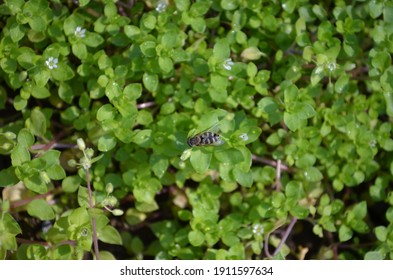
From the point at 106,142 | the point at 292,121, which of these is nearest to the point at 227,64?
the point at 292,121

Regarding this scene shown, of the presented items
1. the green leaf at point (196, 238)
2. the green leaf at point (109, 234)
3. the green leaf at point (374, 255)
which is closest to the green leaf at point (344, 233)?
the green leaf at point (374, 255)

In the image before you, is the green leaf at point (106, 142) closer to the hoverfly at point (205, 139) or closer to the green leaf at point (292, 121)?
the hoverfly at point (205, 139)

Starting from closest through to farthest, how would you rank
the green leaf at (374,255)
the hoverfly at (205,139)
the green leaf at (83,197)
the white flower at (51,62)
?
the hoverfly at (205,139) < the green leaf at (83,197) < the white flower at (51,62) < the green leaf at (374,255)

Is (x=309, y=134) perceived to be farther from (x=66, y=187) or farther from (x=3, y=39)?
(x=3, y=39)

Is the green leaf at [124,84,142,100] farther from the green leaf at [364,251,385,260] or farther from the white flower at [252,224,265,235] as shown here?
the green leaf at [364,251,385,260]

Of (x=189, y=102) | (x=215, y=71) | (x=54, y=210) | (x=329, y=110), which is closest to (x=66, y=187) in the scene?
(x=54, y=210)

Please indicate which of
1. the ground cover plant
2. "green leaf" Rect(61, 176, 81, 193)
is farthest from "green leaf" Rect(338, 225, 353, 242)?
"green leaf" Rect(61, 176, 81, 193)
